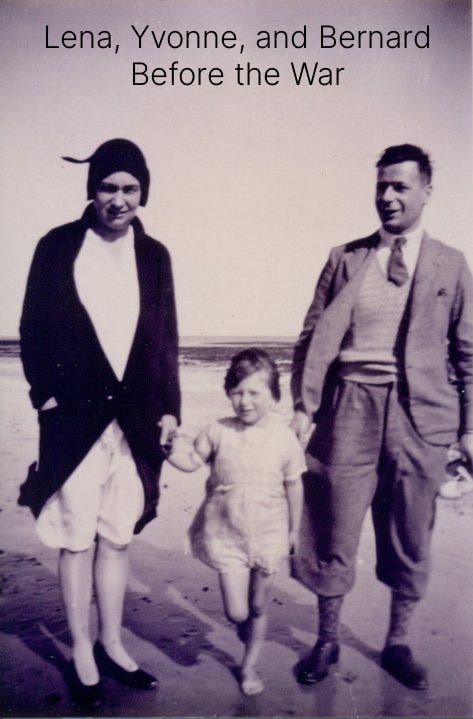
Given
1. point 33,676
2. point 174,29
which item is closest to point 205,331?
point 174,29

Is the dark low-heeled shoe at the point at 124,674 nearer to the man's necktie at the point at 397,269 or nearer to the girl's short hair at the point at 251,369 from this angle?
the girl's short hair at the point at 251,369

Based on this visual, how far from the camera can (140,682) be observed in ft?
8.87

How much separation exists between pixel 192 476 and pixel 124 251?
1.16 m

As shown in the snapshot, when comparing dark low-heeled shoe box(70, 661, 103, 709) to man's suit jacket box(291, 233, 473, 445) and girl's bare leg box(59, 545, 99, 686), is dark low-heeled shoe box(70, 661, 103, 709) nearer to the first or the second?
girl's bare leg box(59, 545, 99, 686)

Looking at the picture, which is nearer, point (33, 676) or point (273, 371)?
point (273, 371)

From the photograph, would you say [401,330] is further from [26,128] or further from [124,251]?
[26,128]

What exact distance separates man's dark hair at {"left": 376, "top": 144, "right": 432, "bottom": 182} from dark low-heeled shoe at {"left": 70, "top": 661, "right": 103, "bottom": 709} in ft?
7.57

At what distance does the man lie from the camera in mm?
2619

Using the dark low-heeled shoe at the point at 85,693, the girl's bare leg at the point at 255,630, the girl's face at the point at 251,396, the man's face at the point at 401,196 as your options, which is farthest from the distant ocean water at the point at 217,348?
the dark low-heeled shoe at the point at 85,693

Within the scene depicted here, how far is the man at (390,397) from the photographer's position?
2619 mm

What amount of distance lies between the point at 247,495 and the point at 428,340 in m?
0.89

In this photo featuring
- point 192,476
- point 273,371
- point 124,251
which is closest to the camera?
point 273,371

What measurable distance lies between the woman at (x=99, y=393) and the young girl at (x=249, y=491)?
254 millimetres

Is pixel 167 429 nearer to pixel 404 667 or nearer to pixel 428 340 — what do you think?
pixel 428 340
